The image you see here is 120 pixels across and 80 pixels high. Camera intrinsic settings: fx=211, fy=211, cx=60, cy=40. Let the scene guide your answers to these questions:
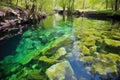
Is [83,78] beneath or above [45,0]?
beneath

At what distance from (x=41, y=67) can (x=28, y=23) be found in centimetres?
3147

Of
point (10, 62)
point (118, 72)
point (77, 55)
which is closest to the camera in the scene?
point (118, 72)

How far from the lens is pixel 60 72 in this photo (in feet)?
37.3

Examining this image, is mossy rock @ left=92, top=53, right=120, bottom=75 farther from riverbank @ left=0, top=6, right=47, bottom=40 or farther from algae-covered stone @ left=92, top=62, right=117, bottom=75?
riverbank @ left=0, top=6, right=47, bottom=40

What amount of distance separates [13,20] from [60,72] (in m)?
27.1

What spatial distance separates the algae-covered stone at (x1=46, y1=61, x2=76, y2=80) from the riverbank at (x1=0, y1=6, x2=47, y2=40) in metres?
16.0

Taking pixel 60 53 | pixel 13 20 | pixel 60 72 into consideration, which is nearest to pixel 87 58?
pixel 60 53

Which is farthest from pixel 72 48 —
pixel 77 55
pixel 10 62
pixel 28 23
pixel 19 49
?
pixel 28 23

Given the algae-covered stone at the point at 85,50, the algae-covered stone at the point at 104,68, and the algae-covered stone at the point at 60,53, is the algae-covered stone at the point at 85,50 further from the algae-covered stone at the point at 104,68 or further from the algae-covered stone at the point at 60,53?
the algae-covered stone at the point at 104,68

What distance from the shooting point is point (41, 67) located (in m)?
12.5

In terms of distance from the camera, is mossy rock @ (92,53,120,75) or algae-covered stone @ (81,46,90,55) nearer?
mossy rock @ (92,53,120,75)

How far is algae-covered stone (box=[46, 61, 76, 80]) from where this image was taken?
10734mm

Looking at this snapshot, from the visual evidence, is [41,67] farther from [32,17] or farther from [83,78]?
[32,17]

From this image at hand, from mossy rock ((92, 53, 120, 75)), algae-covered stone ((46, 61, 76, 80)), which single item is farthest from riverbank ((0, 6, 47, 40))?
algae-covered stone ((46, 61, 76, 80))
